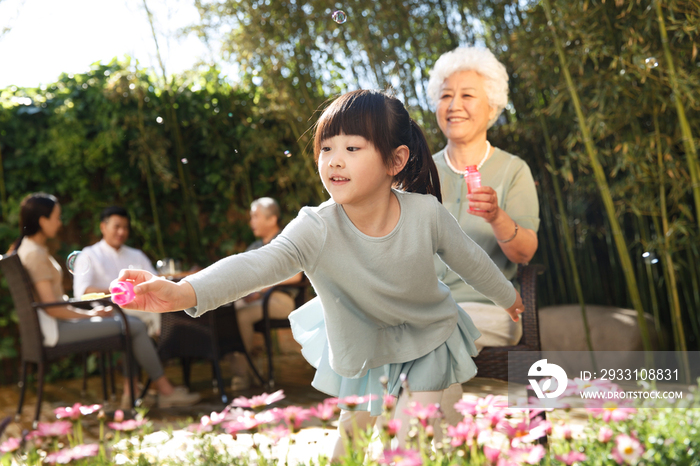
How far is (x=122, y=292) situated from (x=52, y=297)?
2.61 m

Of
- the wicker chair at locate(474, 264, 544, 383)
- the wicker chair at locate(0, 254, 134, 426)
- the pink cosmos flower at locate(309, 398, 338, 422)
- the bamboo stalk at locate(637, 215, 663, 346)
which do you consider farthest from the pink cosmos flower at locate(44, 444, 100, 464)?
the bamboo stalk at locate(637, 215, 663, 346)

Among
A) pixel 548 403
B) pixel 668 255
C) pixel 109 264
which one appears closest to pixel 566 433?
pixel 548 403

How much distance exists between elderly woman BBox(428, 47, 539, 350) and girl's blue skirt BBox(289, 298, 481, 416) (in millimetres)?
434

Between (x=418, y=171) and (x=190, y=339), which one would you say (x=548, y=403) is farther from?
(x=190, y=339)

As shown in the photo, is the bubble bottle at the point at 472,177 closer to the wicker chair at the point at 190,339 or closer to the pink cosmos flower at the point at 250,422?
the pink cosmos flower at the point at 250,422

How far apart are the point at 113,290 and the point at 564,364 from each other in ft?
10.5

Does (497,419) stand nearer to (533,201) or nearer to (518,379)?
(518,379)

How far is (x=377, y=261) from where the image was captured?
4.13ft

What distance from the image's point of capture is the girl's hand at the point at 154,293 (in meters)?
0.94

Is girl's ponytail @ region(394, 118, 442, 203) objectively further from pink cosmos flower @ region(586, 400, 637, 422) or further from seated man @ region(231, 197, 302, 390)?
seated man @ region(231, 197, 302, 390)

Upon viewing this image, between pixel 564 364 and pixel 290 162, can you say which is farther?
pixel 290 162

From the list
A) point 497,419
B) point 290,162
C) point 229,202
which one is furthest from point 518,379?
point 229,202

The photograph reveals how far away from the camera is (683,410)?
1190mm

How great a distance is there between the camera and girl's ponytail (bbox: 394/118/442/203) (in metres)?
1.39
